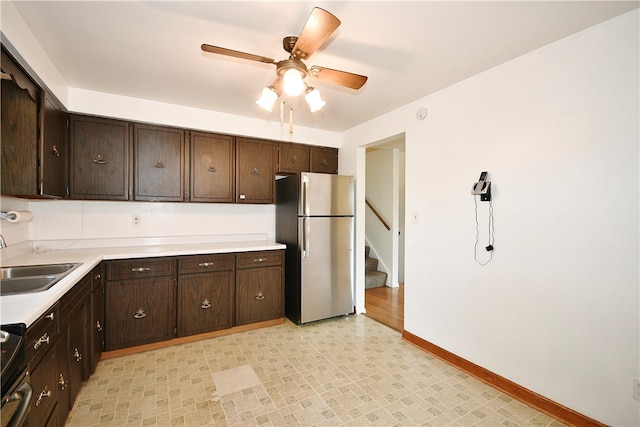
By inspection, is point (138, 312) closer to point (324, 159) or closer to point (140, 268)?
point (140, 268)

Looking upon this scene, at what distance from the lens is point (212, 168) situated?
3.15 m

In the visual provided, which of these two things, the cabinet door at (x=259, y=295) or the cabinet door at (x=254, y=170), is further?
the cabinet door at (x=254, y=170)

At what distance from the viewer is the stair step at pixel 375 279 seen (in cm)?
472

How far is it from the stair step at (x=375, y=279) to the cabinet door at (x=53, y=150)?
3.88m

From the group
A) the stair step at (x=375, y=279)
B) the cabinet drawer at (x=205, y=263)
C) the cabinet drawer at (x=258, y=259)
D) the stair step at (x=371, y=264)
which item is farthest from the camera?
the stair step at (x=371, y=264)

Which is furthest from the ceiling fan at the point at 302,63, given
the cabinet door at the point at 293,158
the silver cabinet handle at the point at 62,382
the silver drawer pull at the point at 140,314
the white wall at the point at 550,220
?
the silver drawer pull at the point at 140,314

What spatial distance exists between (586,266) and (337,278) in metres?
2.22

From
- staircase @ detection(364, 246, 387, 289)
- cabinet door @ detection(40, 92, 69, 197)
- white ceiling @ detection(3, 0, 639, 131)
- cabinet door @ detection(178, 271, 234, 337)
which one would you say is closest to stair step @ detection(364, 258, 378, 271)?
staircase @ detection(364, 246, 387, 289)

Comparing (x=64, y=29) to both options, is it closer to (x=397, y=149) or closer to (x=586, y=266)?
(x=586, y=266)

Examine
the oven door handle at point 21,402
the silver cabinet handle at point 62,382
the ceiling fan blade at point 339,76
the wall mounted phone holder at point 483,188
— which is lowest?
the silver cabinet handle at point 62,382

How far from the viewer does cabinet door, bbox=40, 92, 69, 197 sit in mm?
2064

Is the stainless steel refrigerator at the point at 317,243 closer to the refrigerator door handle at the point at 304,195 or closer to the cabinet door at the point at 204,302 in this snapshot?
the refrigerator door handle at the point at 304,195

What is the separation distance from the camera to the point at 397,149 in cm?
497

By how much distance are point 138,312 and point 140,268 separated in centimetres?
39
